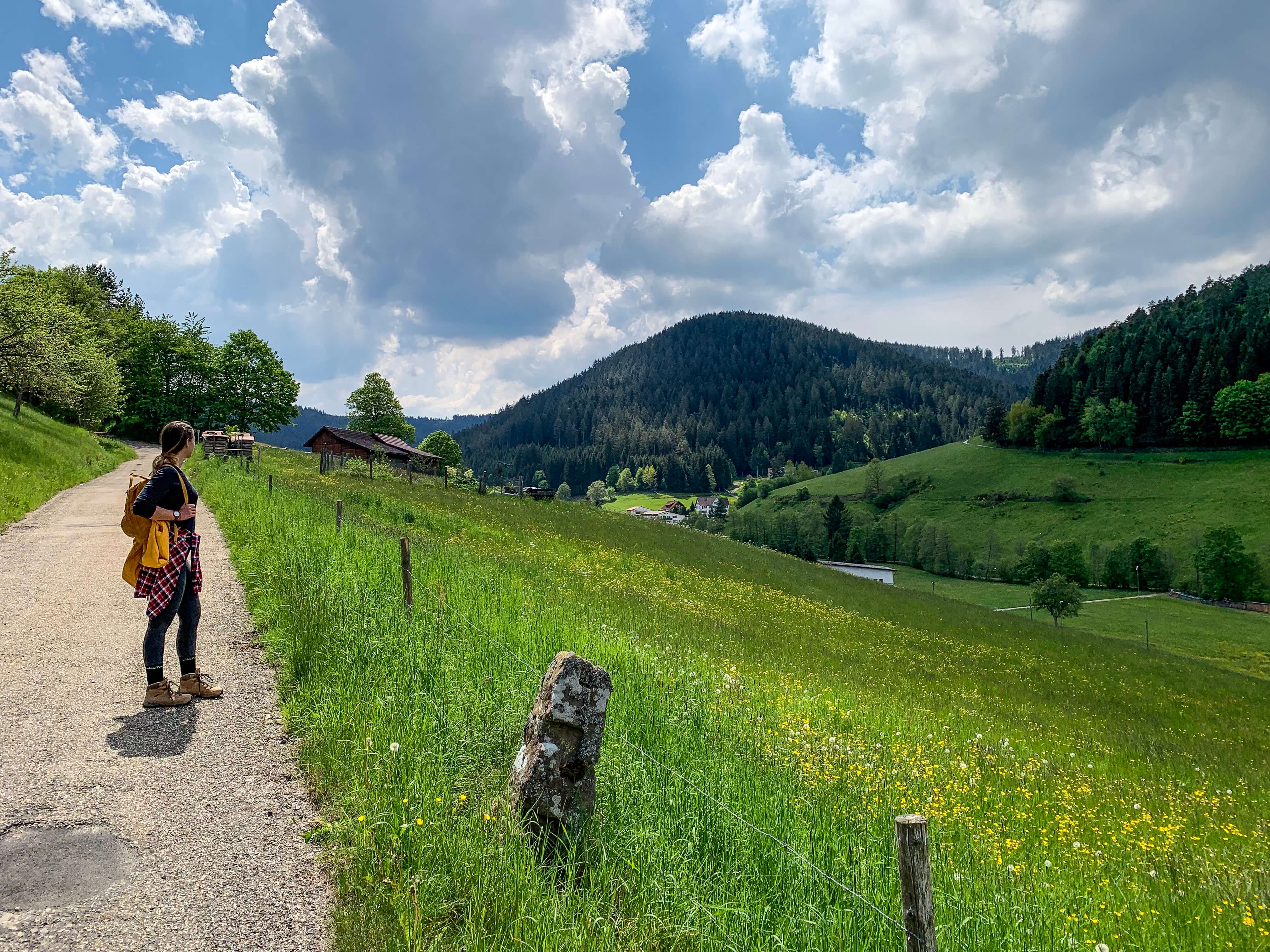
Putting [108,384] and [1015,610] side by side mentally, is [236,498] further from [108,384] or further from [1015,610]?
[1015,610]

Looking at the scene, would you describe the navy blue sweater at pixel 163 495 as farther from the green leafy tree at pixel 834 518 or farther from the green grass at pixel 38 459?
the green leafy tree at pixel 834 518

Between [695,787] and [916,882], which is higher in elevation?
[916,882]

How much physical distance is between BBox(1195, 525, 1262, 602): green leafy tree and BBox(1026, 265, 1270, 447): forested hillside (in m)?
52.7

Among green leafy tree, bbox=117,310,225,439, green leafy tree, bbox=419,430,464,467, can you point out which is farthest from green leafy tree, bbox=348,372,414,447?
green leafy tree, bbox=117,310,225,439

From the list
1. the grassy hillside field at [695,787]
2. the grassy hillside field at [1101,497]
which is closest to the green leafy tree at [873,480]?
the grassy hillside field at [1101,497]

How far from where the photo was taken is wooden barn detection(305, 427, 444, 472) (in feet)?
255

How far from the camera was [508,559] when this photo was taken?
20.8m

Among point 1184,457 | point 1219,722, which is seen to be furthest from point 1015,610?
point 1184,457

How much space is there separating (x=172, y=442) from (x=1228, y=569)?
402 feet

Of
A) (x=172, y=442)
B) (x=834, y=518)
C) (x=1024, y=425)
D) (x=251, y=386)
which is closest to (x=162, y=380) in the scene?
(x=251, y=386)

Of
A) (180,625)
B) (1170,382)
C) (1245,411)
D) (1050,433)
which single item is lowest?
(180,625)

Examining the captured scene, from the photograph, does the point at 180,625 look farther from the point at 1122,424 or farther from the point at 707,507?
the point at 707,507

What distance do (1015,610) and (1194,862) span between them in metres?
91.2

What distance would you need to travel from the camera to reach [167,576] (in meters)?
6.82
